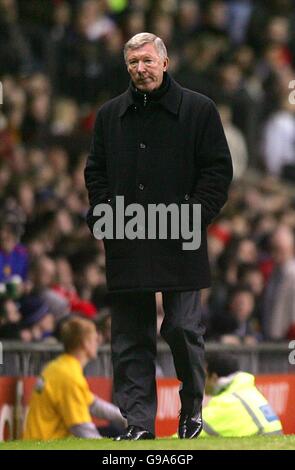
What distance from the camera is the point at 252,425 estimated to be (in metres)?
11.9

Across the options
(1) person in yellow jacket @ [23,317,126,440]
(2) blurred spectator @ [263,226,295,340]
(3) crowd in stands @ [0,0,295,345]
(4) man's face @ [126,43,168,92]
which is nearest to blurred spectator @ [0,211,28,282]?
(3) crowd in stands @ [0,0,295,345]

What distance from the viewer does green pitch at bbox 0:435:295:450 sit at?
30.1 feet

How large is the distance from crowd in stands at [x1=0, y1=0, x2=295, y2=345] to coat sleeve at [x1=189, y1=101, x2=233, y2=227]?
4528 millimetres

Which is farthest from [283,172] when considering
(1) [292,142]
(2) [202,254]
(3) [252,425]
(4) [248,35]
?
(2) [202,254]

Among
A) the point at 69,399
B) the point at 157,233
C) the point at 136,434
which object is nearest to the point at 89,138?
the point at 69,399

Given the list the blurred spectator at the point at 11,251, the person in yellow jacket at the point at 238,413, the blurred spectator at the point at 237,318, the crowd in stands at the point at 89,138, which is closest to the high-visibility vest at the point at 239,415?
the person in yellow jacket at the point at 238,413

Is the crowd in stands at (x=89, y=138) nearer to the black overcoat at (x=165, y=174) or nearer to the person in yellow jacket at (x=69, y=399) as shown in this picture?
the person in yellow jacket at (x=69, y=399)

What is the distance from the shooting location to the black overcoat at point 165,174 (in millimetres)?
9773

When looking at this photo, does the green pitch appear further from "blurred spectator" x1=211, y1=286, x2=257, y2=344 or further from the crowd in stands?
"blurred spectator" x1=211, y1=286, x2=257, y2=344

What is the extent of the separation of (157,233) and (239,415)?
2475 millimetres

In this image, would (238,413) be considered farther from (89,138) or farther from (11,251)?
(89,138)

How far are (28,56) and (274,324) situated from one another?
4.59 m

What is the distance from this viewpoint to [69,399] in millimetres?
13031
